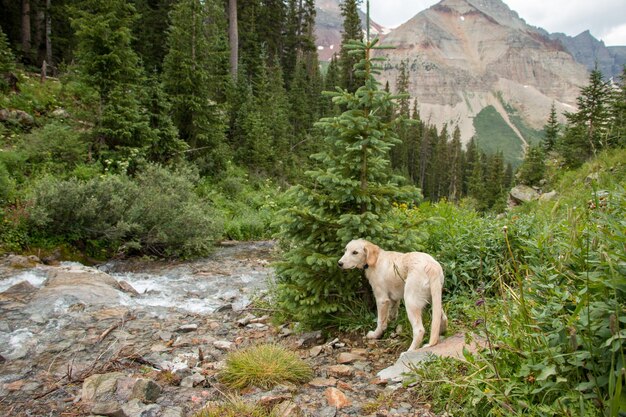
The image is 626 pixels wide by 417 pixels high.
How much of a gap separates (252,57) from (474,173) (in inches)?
1682

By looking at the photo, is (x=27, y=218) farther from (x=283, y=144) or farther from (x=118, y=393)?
(x=283, y=144)

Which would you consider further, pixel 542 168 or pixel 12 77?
pixel 542 168

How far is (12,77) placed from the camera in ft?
58.0

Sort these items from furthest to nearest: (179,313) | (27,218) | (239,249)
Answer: (239,249), (27,218), (179,313)

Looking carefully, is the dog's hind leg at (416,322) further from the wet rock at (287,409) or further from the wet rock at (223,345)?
the wet rock at (223,345)

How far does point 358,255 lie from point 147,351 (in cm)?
308

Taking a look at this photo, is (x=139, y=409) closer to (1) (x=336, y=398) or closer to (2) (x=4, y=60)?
(1) (x=336, y=398)

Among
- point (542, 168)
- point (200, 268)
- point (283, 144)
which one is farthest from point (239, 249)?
point (542, 168)

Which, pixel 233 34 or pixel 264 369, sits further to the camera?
pixel 233 34

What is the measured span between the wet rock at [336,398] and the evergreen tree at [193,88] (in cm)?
1723

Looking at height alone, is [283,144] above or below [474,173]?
above

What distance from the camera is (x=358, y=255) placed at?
4.75 metres

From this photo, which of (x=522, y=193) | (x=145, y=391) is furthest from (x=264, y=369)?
(x=522, y=193)

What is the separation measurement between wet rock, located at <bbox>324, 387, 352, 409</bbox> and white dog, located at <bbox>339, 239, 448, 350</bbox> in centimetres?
100
